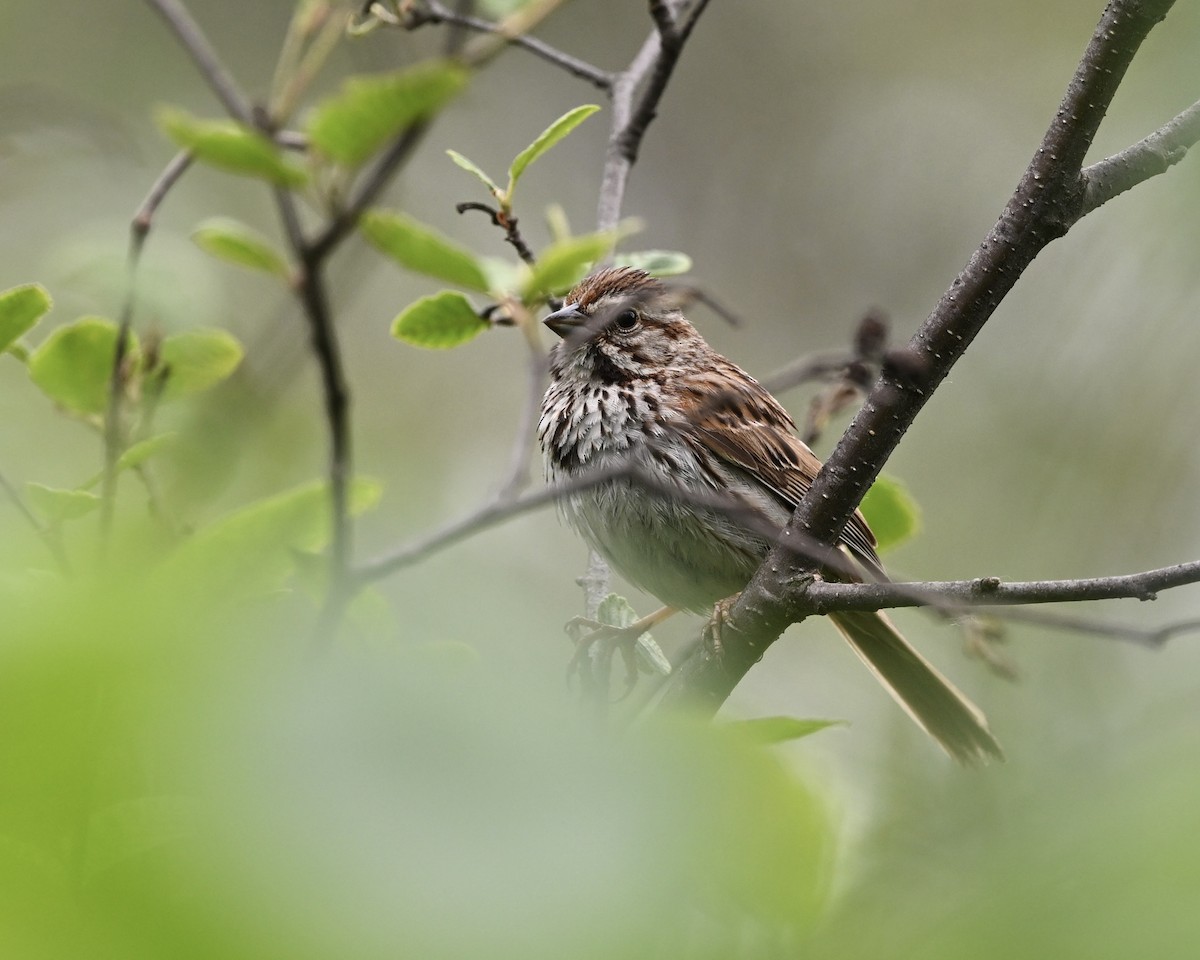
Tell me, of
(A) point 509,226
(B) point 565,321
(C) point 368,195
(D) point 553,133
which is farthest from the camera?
(B) point 565,321

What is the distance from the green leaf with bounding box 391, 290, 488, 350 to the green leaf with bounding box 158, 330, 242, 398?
0.28 m

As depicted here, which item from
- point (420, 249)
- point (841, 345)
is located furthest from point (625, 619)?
point (841, 345)

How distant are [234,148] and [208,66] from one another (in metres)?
0.33

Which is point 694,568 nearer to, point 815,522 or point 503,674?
point 815,522

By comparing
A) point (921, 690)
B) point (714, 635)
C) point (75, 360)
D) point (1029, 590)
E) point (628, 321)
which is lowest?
point (921, 690)

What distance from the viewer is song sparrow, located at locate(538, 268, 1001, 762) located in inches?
145

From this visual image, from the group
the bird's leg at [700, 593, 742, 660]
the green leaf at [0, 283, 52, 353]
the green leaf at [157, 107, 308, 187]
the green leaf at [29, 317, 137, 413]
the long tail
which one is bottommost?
the long tail

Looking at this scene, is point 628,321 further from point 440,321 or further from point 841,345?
point 841,345

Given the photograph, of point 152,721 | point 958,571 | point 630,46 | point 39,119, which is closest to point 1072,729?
point 958,571

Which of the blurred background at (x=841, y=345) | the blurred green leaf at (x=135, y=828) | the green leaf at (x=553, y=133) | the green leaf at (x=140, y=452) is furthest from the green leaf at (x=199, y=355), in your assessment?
the blurred green leaf at (x=135, y=828)

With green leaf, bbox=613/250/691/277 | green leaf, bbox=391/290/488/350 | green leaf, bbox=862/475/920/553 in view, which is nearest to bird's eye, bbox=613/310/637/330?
green leaf, bbox=613/250/691/277

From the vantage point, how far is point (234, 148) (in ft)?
3.91

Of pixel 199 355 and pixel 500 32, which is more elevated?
pixel 500 32

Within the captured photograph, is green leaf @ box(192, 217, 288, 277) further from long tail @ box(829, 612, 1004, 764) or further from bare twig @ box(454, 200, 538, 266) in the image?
long tail @ box(829, 612, 1004, 764)
